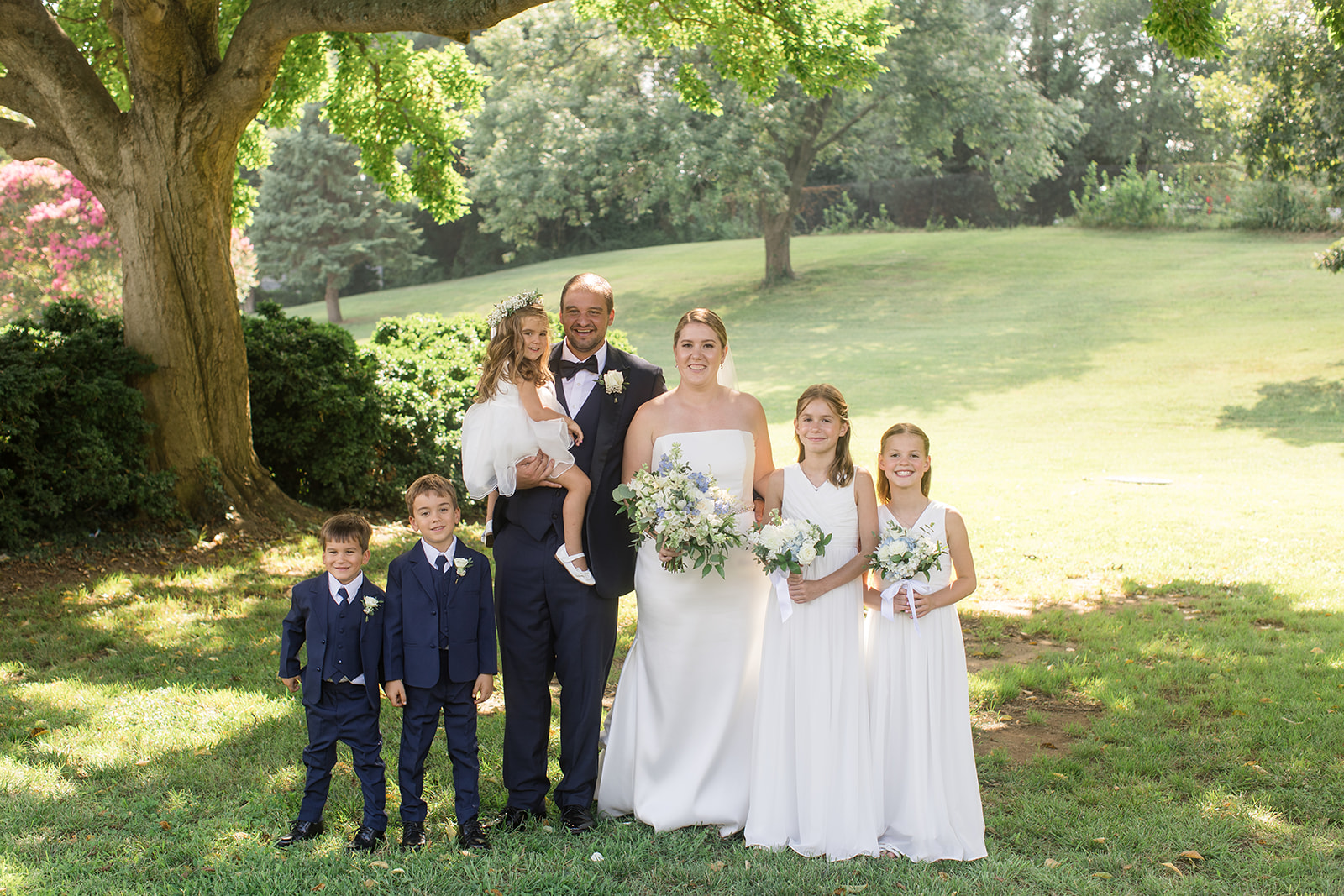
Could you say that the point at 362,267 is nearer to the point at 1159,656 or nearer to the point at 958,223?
the point at 958,223

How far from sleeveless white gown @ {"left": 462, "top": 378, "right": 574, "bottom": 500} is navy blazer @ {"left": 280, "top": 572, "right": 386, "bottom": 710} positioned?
0.62 m

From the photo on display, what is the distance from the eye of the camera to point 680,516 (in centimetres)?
402

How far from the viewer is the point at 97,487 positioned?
816cm

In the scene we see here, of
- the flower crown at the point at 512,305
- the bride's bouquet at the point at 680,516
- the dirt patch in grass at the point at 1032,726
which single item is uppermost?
the flower crown at the point at 512,305

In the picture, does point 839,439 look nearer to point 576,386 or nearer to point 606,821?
point 576,386

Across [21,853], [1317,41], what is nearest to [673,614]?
[21,853]

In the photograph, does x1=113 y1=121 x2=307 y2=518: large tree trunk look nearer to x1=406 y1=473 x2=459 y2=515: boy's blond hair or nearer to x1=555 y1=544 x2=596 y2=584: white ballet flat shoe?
x1=406 y1=473 x2=459 y2=515: boy's blond hair

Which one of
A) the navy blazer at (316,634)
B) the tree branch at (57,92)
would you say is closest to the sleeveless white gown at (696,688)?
the navy blazer at (316,634)

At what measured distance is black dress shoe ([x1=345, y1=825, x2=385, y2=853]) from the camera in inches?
157

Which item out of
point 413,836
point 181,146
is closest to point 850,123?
point 181,146

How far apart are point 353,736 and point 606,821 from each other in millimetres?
1127

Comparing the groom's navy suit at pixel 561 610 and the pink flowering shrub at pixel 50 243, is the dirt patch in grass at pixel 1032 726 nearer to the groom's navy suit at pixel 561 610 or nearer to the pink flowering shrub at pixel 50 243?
the groom's navy suit at pixel 561 610

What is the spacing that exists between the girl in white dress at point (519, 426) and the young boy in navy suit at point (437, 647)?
0.20 meters

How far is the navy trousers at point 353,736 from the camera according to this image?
158 inches
